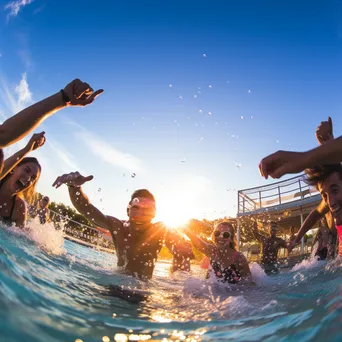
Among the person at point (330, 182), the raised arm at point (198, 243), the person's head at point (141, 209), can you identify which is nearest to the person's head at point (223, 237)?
the raised arm at point (198, 243)

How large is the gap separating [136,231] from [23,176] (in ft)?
7.62

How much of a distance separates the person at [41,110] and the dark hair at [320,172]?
9.03ft

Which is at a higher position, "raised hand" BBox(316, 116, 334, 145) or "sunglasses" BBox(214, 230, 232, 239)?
"raised hand" BBox(316, 116, 334, 145)

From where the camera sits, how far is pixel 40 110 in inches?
96.2

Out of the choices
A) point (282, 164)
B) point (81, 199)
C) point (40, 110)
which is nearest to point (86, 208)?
point (81, 199)

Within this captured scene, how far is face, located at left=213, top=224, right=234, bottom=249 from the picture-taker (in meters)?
5.19

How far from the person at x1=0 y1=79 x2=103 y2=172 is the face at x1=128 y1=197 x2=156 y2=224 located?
187 cm

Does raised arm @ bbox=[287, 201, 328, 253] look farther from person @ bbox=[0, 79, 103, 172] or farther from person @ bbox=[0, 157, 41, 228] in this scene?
person @ bbox=[0, 157, 41, 228]

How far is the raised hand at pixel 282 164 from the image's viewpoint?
230 centimetres

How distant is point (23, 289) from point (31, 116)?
144 cm

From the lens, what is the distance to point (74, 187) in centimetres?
402

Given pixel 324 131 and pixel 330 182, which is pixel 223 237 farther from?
pixel 324 131

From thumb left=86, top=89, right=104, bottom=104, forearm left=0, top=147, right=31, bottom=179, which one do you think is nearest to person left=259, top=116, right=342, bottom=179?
thumb left=86, top=89, right=104, bottom=104

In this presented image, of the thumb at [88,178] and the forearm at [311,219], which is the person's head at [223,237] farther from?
the thumb at [88,178]
